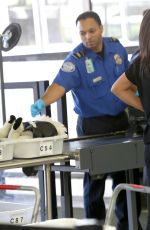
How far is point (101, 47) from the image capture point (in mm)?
3254

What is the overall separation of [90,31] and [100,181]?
2.99ft

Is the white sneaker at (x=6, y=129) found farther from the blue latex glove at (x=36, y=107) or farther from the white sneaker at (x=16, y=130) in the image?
the blue latex glove at (x=36, y=107)

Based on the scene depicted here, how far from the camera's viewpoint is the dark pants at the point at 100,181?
320 centimetres

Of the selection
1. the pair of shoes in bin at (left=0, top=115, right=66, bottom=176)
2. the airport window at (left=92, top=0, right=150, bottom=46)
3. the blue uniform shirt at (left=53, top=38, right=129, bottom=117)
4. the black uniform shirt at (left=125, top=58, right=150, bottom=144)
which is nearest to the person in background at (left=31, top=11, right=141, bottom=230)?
the blue uniform shirt at (left=53, top=38, right=129, bottom=117)

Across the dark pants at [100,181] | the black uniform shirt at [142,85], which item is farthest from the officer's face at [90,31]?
the black uniform shirt at [142,85]

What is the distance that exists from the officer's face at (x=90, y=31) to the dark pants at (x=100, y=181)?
458 millimetres

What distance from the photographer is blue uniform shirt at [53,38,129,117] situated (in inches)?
Answer: 125

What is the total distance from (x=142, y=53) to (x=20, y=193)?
301 cm

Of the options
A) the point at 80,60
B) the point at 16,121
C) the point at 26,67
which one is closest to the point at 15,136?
the point at 16,121

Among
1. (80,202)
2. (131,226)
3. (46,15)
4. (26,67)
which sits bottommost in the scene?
(80,202)

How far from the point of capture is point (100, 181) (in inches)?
129

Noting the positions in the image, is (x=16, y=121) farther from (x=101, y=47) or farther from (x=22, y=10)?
(x=22, y=10)

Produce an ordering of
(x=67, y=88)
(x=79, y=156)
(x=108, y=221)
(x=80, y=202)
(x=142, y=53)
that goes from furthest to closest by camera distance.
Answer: (x=80, y=202)
(x=67, y=88)
(x=79, y=156)
(x=142, y=53)
(x=108, y=221)

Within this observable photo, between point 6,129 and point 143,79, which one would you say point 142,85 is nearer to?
point 143,79
